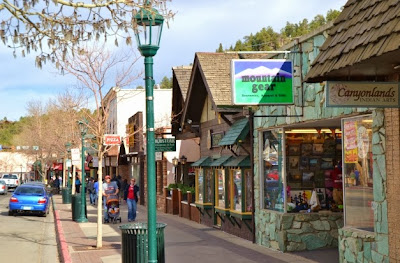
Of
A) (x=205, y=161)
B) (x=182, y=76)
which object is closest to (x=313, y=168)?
(x=205, y=161)

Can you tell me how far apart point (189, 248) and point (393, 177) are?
23.9ft

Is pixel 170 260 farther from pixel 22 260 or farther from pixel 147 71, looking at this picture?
pixel 147 71

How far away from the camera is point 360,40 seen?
24.0 feet

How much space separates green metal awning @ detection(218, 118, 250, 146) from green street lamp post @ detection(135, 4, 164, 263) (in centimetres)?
786

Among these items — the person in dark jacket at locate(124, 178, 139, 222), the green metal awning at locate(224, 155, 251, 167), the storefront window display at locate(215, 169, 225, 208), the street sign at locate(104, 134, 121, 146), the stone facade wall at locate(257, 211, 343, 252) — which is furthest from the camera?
the person in dark jacket at locate(124, 178, 139, 222)

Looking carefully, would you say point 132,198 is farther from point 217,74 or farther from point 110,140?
point 217,74

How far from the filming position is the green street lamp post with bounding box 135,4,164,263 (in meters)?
8.35

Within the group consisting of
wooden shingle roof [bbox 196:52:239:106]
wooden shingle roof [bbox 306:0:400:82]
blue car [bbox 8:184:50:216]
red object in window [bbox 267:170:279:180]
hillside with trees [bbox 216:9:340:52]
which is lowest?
blue car [bbox 8:184:50:216]

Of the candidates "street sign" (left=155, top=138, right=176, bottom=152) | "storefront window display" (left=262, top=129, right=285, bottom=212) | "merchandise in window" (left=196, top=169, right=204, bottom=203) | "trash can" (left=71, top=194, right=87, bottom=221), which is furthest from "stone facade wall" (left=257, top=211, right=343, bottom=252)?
"trash can" (left=71, top=194, right=87, bottom=221)

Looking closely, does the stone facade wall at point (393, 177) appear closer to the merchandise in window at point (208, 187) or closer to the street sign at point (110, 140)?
the street sign at point (110, 140)

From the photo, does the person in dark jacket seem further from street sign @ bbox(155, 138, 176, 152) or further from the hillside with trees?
the hillside with trees

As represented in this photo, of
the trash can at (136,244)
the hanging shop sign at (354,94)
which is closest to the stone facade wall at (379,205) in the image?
the hanging shop sign at (354,94)

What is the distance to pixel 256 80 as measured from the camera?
12.3m

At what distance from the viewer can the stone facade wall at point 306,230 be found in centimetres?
1402
